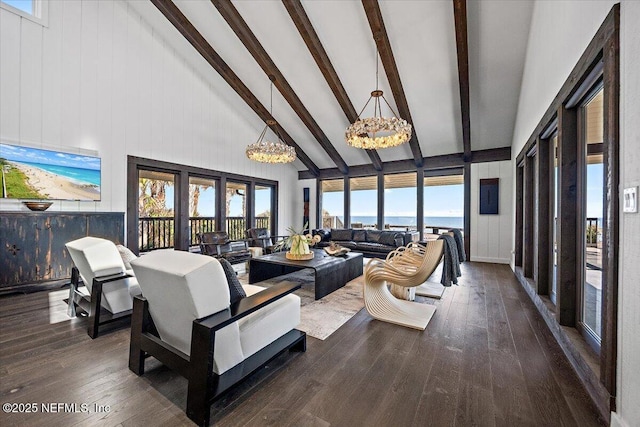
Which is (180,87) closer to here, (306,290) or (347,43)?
(347,43)

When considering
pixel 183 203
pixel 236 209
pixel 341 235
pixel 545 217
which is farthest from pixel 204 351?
pixel 236 209

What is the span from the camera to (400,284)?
2.87 meters

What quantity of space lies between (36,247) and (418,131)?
7658 mm

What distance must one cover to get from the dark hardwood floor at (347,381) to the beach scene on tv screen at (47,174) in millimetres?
2171

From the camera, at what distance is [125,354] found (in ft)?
7.25

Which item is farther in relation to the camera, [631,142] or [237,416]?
[237,416]

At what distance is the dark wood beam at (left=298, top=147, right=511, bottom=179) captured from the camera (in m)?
6.50

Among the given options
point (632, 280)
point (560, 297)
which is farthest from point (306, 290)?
point (632, 280)

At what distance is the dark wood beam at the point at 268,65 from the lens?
4.37 metres

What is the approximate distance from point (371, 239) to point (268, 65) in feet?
15.4

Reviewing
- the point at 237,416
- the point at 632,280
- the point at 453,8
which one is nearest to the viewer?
the point at 632,280

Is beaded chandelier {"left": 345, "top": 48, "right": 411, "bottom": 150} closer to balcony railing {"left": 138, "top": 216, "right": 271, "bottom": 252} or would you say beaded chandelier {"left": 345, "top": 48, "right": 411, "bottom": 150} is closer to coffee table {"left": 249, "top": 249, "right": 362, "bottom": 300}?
coffee table {"left": 249, "top": 249, "right": 362, "bottom": 300}

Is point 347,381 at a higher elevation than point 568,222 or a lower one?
lower

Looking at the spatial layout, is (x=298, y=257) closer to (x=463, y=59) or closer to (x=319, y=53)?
(x=319, y=53)
